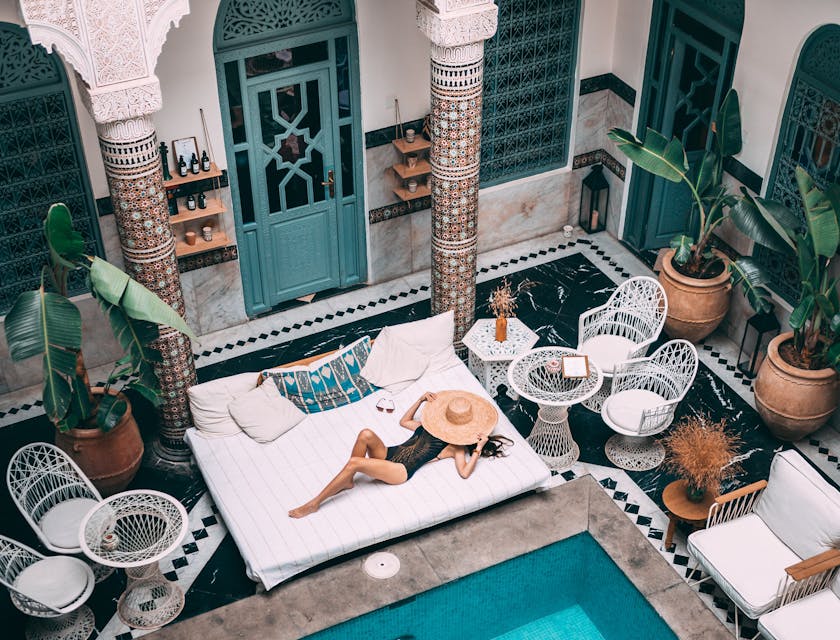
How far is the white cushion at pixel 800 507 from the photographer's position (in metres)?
8.29

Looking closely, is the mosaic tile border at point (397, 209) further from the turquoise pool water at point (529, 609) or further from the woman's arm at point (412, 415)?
the turquoise pool water at point (529, 609)

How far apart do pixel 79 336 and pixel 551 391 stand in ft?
14.3

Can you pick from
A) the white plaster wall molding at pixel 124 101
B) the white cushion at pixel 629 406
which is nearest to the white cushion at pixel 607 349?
the white cushion at pixel 629 406

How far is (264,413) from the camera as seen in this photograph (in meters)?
9.85

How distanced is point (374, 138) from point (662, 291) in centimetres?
340

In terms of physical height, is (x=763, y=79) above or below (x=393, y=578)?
above

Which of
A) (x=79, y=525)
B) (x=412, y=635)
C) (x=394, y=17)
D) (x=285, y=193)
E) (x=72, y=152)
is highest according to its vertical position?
(x=394, y=17)

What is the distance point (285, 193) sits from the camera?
11.4m

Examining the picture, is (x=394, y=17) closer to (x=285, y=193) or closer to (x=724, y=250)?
(x=285, y=193)

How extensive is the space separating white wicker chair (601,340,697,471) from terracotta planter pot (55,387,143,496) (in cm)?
429

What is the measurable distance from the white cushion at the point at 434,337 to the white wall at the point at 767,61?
3.43m

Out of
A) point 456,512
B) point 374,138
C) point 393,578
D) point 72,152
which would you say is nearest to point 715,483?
point 456,512

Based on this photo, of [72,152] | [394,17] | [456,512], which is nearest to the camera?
[456,512]

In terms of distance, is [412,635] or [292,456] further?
[292,456]
